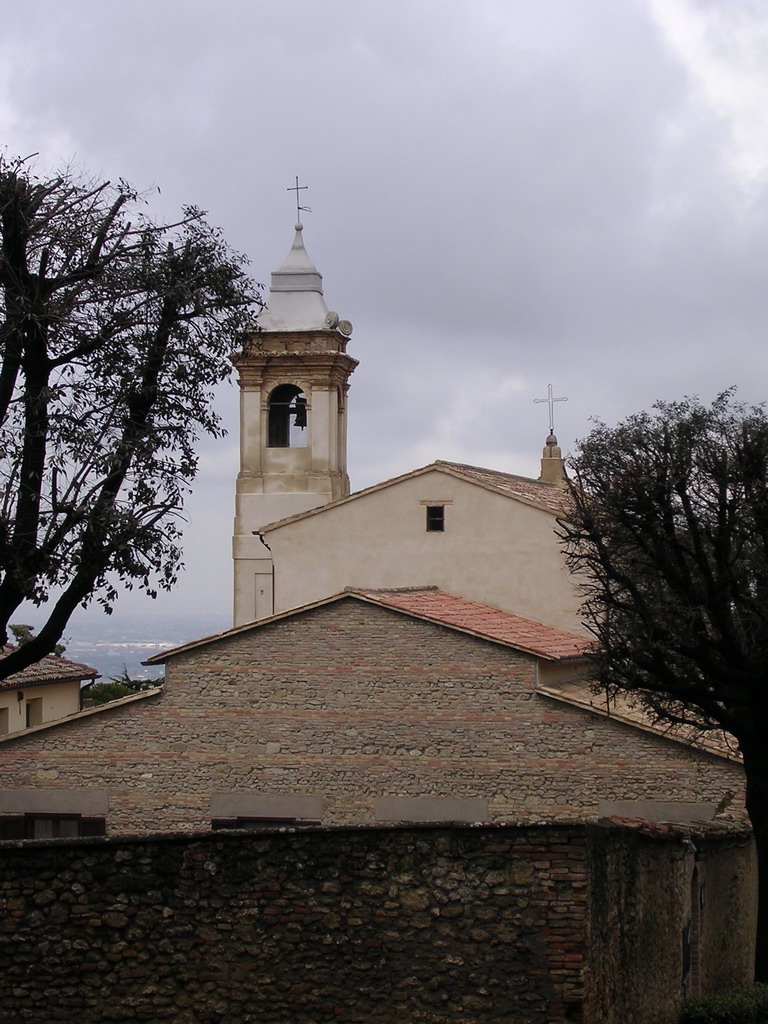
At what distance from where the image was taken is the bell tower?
118ft

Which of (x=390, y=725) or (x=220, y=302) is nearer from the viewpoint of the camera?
(x=220, y=302)

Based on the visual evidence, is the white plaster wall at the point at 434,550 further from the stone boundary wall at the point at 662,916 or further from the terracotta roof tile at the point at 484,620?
the stone boundary wall at the point at 662,916

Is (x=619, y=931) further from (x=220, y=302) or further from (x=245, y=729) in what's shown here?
(x=245, y=729)

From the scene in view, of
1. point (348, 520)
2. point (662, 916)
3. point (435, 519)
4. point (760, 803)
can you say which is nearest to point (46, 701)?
point (348, 520)

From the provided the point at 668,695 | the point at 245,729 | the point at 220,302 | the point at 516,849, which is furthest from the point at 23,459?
the point at 245,729

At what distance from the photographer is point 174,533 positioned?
1263 cm

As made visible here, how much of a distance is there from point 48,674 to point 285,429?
29.7 ft

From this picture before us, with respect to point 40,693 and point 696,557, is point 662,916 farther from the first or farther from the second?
point 40,693

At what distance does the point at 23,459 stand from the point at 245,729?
11031 millimetres

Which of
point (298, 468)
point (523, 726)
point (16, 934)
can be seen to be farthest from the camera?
point (298, 468)

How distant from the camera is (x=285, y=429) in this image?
3716 centimetres

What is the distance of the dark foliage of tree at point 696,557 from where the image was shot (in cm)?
1505

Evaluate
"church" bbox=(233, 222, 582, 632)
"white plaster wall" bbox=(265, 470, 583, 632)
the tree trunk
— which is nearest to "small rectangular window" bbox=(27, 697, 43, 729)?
"church" bbox=(233, 222, 582, 632)

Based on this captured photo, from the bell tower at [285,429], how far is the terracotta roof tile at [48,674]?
4.22 m
